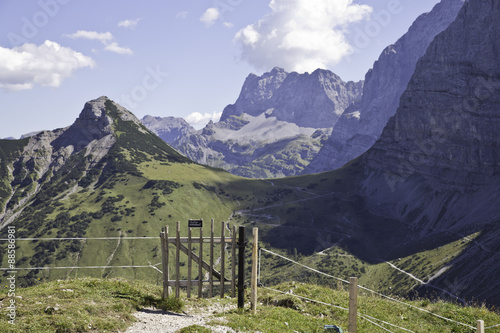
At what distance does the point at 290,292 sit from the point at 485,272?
582ft

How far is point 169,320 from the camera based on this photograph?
20.0 m

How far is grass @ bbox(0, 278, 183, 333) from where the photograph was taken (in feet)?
55.6

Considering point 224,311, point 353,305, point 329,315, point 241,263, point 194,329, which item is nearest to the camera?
point 353,305

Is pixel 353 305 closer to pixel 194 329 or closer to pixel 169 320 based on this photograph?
pixel 194 329

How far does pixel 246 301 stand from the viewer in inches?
969


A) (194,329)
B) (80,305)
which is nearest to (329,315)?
(194,329)

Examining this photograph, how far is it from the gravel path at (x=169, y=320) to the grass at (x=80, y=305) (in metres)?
0.52

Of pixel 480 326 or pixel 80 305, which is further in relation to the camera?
pixel 80 305

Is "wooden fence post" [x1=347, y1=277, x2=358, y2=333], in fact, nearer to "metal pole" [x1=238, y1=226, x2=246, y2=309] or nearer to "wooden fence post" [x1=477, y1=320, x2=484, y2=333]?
"wooden fence post" [x1=477, y1=320, x2=484, y2=333]

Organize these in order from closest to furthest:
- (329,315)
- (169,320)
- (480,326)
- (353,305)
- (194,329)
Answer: (480,326)
(353,305)
(194,329)
(169,320)
(329,315)

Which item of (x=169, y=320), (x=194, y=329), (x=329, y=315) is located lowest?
(x=329, y=315)

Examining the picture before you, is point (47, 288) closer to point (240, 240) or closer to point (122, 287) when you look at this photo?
point (122, 287)

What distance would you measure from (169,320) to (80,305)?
4.20m

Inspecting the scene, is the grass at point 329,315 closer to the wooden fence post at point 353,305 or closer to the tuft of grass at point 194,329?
the tuft of grass at point 194,329
